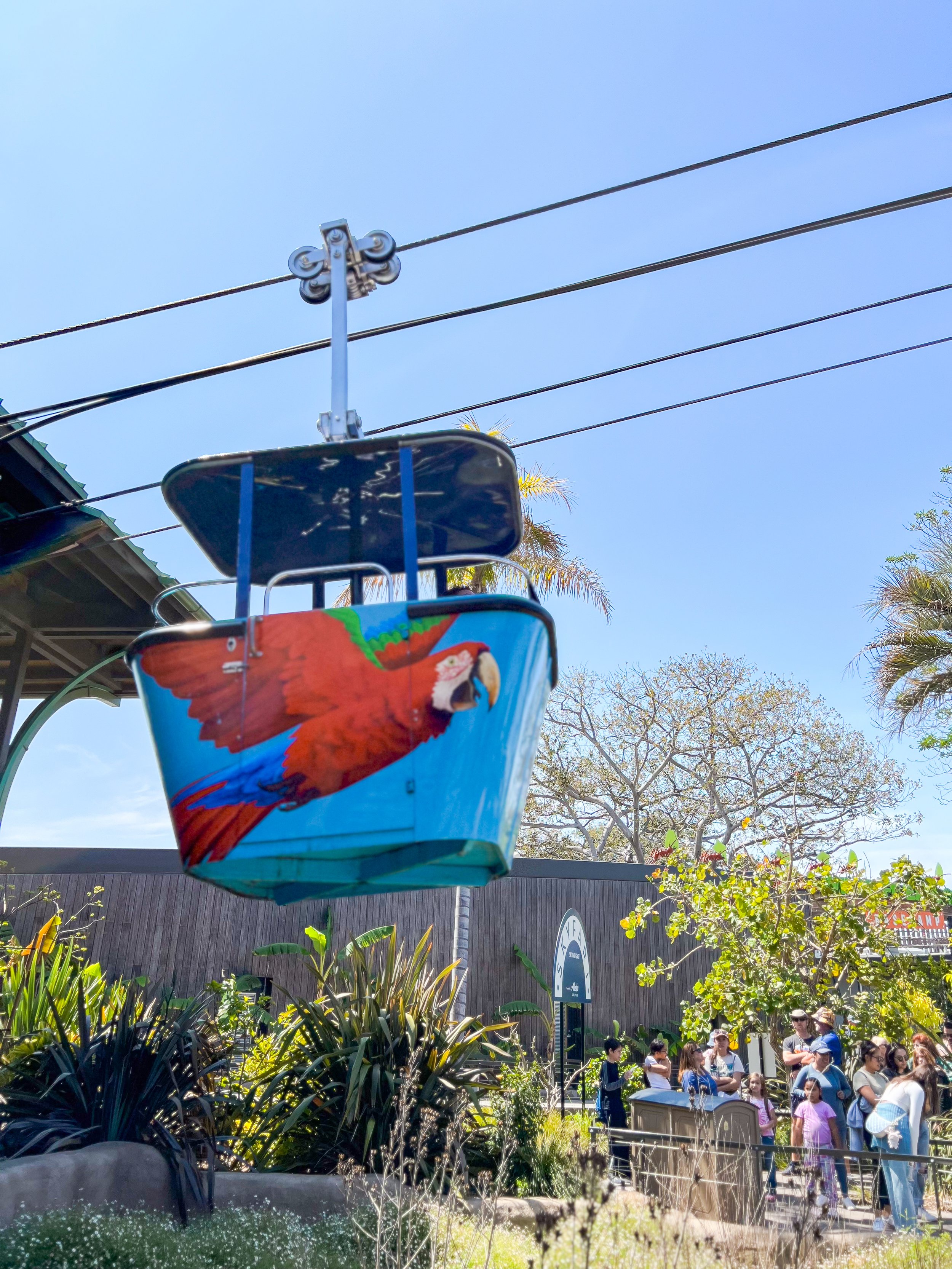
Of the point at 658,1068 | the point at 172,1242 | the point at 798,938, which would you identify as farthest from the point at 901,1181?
the point at 798,938

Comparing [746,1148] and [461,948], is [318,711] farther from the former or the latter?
[461,948]

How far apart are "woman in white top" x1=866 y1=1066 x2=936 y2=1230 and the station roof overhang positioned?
6.27m

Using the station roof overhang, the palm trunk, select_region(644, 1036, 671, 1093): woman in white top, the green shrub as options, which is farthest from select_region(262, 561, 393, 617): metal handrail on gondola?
the palm trunk

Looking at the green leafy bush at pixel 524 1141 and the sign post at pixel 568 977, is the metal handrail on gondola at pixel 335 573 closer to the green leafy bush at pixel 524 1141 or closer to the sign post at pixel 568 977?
the green leafy bush at pixel 524 1141

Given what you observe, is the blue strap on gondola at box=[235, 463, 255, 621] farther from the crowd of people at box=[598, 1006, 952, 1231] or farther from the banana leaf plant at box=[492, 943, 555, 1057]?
the banana leaf plant at box=[492, 943, 555, 1057]

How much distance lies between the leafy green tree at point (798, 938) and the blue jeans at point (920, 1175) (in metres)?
4.12

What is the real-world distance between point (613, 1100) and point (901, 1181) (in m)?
2.72

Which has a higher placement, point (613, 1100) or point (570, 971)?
point (570, 971)

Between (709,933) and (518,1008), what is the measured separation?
21.1 ft

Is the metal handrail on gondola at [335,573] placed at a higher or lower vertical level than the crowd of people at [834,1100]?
higher

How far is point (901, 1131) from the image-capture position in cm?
700

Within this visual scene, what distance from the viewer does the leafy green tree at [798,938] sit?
11.5 meters

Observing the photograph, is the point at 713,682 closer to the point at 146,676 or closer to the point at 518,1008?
the point at 518,1008

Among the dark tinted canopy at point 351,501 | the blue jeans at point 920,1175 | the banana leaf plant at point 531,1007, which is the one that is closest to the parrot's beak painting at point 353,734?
the dark tinted canopy at point 351,501
